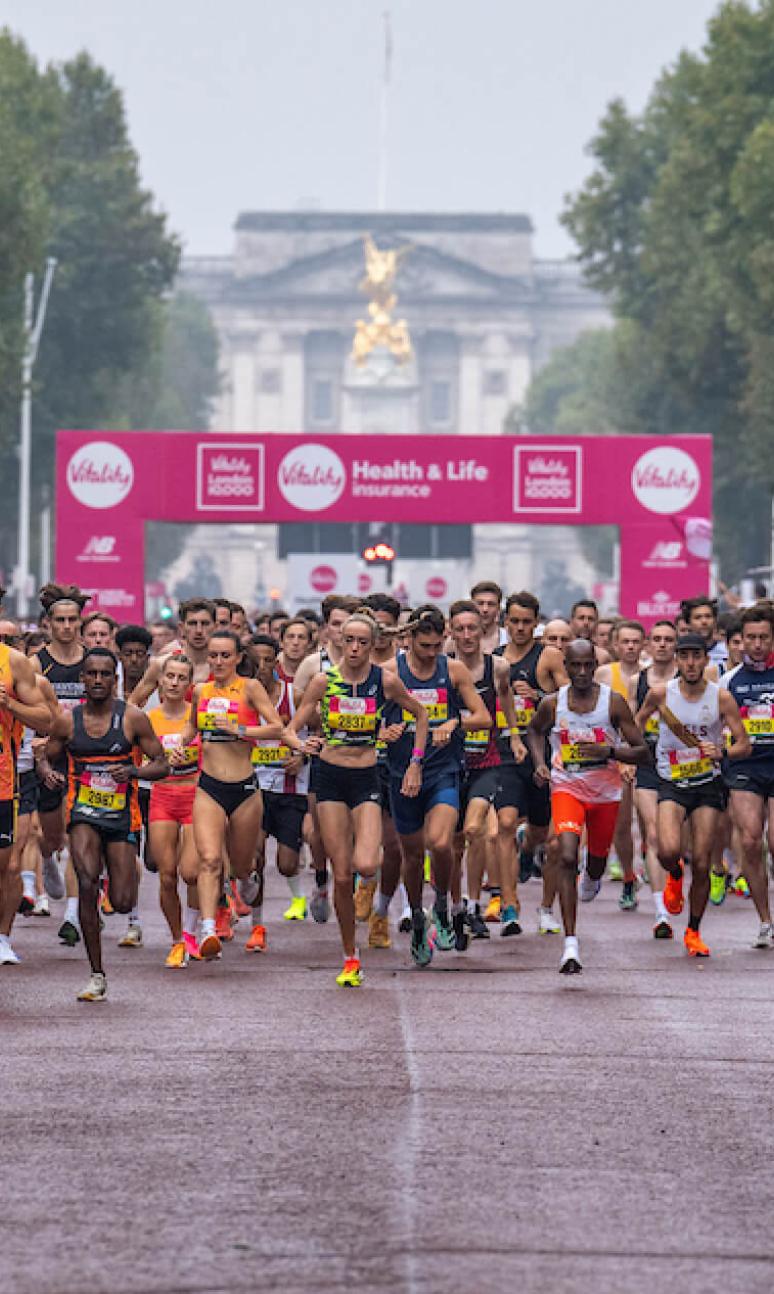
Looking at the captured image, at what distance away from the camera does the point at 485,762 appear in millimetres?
16516

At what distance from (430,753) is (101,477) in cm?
2568

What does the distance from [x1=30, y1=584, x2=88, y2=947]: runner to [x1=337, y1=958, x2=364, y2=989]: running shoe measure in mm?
1831

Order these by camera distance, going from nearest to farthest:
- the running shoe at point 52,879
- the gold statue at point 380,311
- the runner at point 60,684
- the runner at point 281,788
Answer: the runner at point 60,684 → the runner at point 281,788 → the running shoe at point 52,879 → the gold statue at point 380,311

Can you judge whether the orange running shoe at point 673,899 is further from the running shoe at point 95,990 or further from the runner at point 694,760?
the running shoe at point 95,990

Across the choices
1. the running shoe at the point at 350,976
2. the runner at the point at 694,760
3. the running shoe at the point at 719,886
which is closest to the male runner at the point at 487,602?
the runner at the point at 694,760

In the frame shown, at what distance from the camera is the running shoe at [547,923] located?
17328 millimetres

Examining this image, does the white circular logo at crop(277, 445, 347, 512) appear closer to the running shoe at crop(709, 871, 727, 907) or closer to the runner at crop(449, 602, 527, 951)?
the running shoe at crop(709, 871, 727, 907)

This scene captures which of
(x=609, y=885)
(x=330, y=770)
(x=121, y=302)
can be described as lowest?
(x=609, y=885)

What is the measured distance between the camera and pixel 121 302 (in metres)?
70.1

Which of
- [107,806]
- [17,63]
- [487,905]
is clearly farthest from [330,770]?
[17,63]

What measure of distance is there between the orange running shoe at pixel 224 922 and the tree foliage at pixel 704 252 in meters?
35.3

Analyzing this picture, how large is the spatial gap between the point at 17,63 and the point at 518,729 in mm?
46087

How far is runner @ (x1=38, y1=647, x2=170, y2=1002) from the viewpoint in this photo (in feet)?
45.4

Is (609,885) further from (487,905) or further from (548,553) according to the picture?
(548,553)
